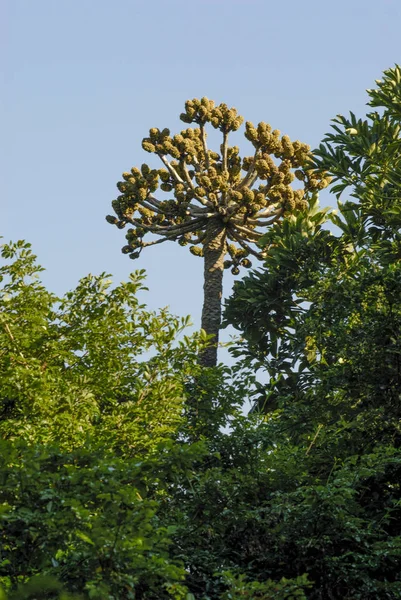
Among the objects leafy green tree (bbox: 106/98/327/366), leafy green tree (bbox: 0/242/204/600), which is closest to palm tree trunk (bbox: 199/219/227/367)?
leafy green tree (bbox: 106/98/327/366)

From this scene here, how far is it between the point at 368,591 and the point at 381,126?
1286 cm

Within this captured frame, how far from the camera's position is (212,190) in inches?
945

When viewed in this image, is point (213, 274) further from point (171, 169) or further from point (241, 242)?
point (171, 169)

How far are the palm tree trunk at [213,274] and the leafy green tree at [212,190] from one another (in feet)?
0.08

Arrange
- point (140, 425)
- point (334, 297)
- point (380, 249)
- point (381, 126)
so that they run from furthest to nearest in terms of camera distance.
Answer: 1. point (381, 126)
2. point (380, 249)
3. point (334, 297)
4. point (140, 425)

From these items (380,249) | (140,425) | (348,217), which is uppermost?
(348,217)

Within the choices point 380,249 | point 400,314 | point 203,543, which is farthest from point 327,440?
point 380,249

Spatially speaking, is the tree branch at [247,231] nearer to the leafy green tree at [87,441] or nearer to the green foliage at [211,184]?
the green foliage at [211,184]

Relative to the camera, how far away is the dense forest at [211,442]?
7.71 metres

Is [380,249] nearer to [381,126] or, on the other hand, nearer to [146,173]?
[381,126]

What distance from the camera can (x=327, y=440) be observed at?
45.8ft

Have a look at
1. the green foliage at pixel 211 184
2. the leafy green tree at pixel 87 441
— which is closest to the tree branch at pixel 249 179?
the green foliage at pixel 211 184

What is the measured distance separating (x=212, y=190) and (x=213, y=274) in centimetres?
223

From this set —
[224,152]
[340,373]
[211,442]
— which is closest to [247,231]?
[224,152]
